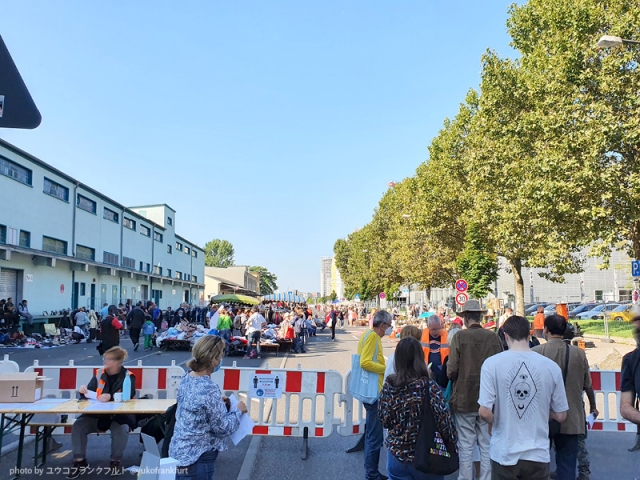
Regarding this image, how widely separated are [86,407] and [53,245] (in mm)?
27853

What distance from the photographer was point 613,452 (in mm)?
7359

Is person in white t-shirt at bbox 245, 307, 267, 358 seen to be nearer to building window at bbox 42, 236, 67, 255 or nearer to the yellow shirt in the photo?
the yellow shirt

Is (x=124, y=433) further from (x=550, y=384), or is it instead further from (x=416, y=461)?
(x=550, y=384)

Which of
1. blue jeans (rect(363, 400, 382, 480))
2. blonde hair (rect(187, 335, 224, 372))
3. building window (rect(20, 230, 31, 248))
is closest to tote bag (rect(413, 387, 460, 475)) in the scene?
blonde hair (rect(187, 335, 224, 372))

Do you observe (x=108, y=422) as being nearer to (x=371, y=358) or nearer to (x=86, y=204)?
(x=371, y=358)

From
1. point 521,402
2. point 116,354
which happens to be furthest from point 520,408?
point 116,354

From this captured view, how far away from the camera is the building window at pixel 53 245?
2978cm

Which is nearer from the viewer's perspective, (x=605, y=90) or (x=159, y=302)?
(x=605, y=90)

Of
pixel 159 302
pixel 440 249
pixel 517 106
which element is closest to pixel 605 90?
pixel 517 106

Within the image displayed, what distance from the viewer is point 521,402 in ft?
12.3

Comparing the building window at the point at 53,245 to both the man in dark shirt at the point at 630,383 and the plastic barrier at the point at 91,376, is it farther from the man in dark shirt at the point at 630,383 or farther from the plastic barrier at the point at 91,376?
the man in dark shirt at the point at 630,383

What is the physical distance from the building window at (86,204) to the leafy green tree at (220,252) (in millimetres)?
123334

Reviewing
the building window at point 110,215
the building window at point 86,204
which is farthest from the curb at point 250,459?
the building window at point 110,215

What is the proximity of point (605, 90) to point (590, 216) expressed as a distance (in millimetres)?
4535
